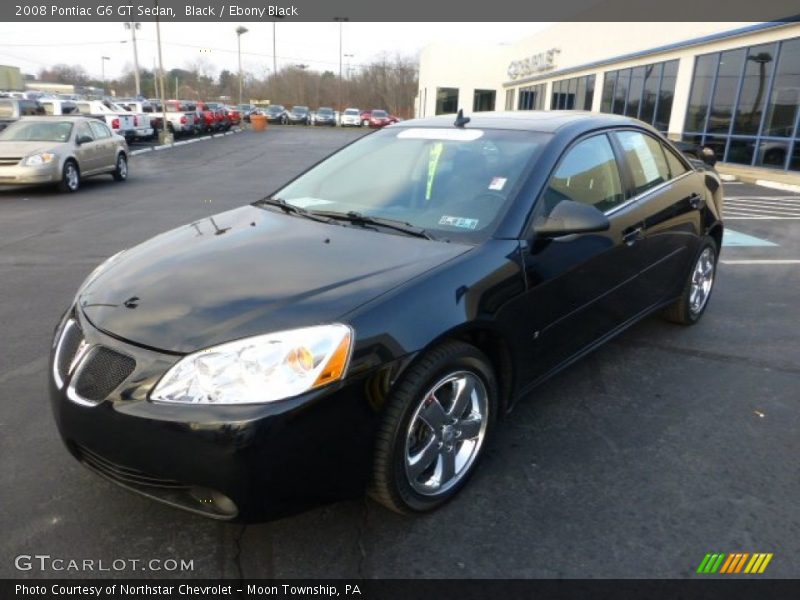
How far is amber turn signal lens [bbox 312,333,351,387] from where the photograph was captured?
84.9 inches

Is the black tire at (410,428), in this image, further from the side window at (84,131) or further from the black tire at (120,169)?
the black tire at (120,169)

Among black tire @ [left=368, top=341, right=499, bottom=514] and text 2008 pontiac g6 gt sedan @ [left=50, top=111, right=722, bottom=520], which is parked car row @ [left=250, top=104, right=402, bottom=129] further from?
black tire @ [left=368, top=341, right=499, bottom=514]

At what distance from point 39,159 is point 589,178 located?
11386mm

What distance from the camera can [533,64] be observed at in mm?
37281

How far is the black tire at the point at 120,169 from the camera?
46.8 feet

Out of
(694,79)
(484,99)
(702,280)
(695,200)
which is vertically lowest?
(702,280)

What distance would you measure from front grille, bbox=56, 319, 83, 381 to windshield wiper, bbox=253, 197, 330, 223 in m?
1.29

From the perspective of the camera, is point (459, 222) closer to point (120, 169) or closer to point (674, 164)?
point (674, 164)

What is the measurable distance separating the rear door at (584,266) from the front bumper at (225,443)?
46.6 inches

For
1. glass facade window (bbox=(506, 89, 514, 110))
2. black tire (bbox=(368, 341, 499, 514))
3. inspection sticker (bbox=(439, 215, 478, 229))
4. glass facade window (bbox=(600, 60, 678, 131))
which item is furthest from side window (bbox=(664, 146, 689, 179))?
glass facade window (bbox=(506, 89, 514, 110))

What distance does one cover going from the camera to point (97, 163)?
13.3 m

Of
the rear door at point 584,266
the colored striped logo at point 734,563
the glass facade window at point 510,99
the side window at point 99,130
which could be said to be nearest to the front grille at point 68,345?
the rear door at point 584,266

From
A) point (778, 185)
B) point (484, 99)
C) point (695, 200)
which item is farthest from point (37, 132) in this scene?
point (484, 99)
